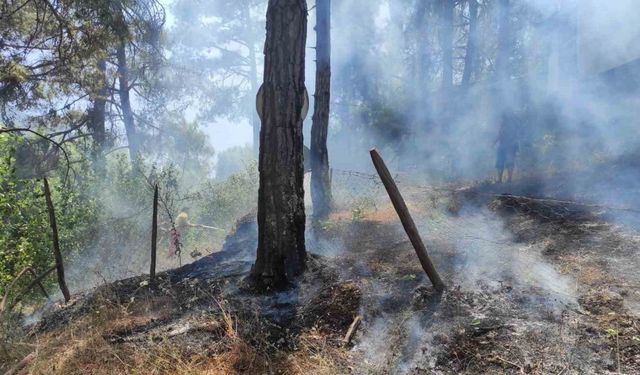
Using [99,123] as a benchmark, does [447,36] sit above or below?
above

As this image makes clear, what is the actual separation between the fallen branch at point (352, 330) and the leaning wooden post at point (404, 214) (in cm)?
86

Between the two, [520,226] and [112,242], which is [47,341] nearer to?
[520,226]

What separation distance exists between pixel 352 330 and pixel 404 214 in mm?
1198

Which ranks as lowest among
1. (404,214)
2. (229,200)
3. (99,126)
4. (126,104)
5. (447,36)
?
(229,200)

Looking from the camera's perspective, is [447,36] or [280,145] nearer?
[280,145]

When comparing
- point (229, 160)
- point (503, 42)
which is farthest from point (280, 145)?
point (229, 160)

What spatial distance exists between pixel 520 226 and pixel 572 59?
7142mm

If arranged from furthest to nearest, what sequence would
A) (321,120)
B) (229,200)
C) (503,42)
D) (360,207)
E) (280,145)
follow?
(229,200) < (503,42) < (321,120) < (360,207) < (280,145)

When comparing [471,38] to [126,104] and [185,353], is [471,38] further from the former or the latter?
[185,353]

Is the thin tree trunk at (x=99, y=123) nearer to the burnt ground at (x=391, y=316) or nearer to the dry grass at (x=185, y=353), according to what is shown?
the burnt ground at (x=391, y=316)

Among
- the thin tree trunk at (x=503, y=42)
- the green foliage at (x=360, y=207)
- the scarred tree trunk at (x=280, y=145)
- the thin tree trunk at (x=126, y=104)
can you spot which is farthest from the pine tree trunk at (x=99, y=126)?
the thin tree trunk at (x=503, y=42)

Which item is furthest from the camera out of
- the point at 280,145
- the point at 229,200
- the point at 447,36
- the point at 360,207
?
the point at 447,36

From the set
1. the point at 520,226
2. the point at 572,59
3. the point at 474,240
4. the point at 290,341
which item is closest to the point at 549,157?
the point at 572,59

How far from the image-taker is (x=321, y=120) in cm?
951
